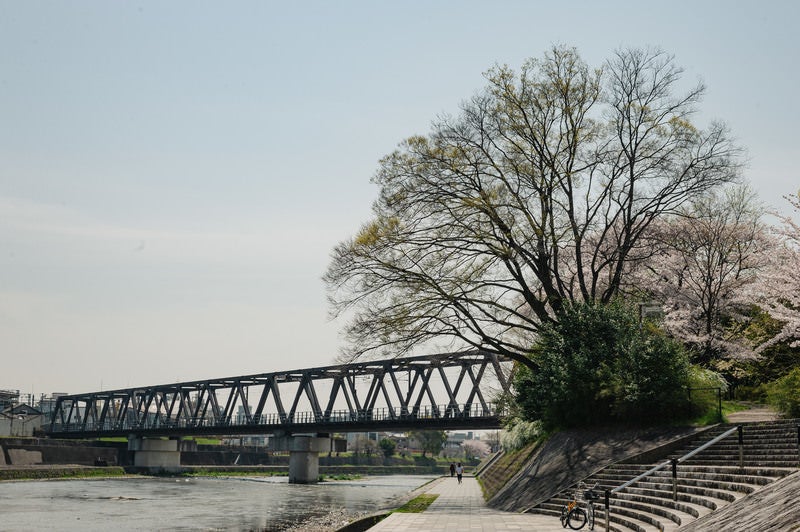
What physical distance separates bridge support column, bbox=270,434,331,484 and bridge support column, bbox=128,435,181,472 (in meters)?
25.0

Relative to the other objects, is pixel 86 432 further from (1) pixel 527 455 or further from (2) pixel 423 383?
(1) pixel 527 455

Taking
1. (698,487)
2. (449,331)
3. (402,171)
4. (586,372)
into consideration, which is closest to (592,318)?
(586,372)

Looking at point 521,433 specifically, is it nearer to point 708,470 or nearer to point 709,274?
point 709,274

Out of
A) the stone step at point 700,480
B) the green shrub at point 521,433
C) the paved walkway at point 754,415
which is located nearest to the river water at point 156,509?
the green shrub at point 521,433

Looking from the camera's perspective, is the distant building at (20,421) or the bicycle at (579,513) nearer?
the bicycle at (579,513)

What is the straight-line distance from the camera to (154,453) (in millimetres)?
96875

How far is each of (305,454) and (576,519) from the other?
6197 cm

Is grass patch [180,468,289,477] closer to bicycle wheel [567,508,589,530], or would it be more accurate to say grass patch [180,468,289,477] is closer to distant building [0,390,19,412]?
distant building [0,390,19,412]

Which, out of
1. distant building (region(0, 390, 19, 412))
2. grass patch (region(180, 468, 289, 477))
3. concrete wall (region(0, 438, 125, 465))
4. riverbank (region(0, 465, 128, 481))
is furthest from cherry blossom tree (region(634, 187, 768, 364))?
distant building (region(0, 390, 19, 412))

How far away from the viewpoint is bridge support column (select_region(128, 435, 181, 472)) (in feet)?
317

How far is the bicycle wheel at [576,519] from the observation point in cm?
1897

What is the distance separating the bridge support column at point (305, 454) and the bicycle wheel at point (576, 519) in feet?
199

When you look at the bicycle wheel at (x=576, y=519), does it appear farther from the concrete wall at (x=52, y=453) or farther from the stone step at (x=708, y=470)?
the concrete wall at (x=52, y=453)

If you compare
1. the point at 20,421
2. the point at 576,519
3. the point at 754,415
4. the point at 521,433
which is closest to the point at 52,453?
the point at 20,421
